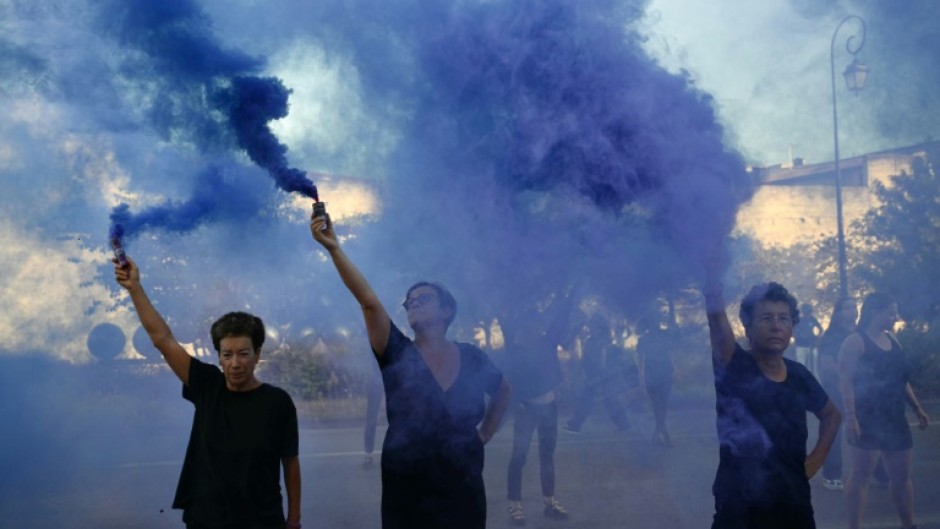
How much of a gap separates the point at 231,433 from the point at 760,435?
6.19 feet

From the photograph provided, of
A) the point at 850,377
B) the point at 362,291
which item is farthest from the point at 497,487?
the point at 362,291

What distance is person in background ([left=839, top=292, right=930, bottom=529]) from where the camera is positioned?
219 inches

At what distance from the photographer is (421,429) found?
11.3ft

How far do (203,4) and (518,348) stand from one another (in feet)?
10.7

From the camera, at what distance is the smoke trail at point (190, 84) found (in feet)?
12.9

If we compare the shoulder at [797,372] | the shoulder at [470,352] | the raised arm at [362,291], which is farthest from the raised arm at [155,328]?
the shoulder at [797,372]

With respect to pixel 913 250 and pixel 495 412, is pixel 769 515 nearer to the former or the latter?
pixel 495 412

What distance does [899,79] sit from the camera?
22.6 ft

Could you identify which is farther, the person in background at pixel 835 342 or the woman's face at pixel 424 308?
the person in background at pixel 835 342

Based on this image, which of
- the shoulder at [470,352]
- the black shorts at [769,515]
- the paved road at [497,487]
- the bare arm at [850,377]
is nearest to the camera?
the black shorts at [769,515]

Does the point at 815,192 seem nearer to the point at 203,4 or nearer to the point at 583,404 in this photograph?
the point at 583,404

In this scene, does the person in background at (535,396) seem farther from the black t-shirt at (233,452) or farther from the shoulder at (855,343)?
the black t-shirt at (233,452)

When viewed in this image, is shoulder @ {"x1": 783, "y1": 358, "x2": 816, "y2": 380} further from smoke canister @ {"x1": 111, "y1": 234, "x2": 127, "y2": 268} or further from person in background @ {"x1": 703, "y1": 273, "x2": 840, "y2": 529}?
smoke canister @ {"x1": 111, "y1": 234, "x2": 127, "y2": 268}

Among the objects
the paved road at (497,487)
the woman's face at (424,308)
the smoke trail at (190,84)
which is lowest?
the paved road at (497,487)
